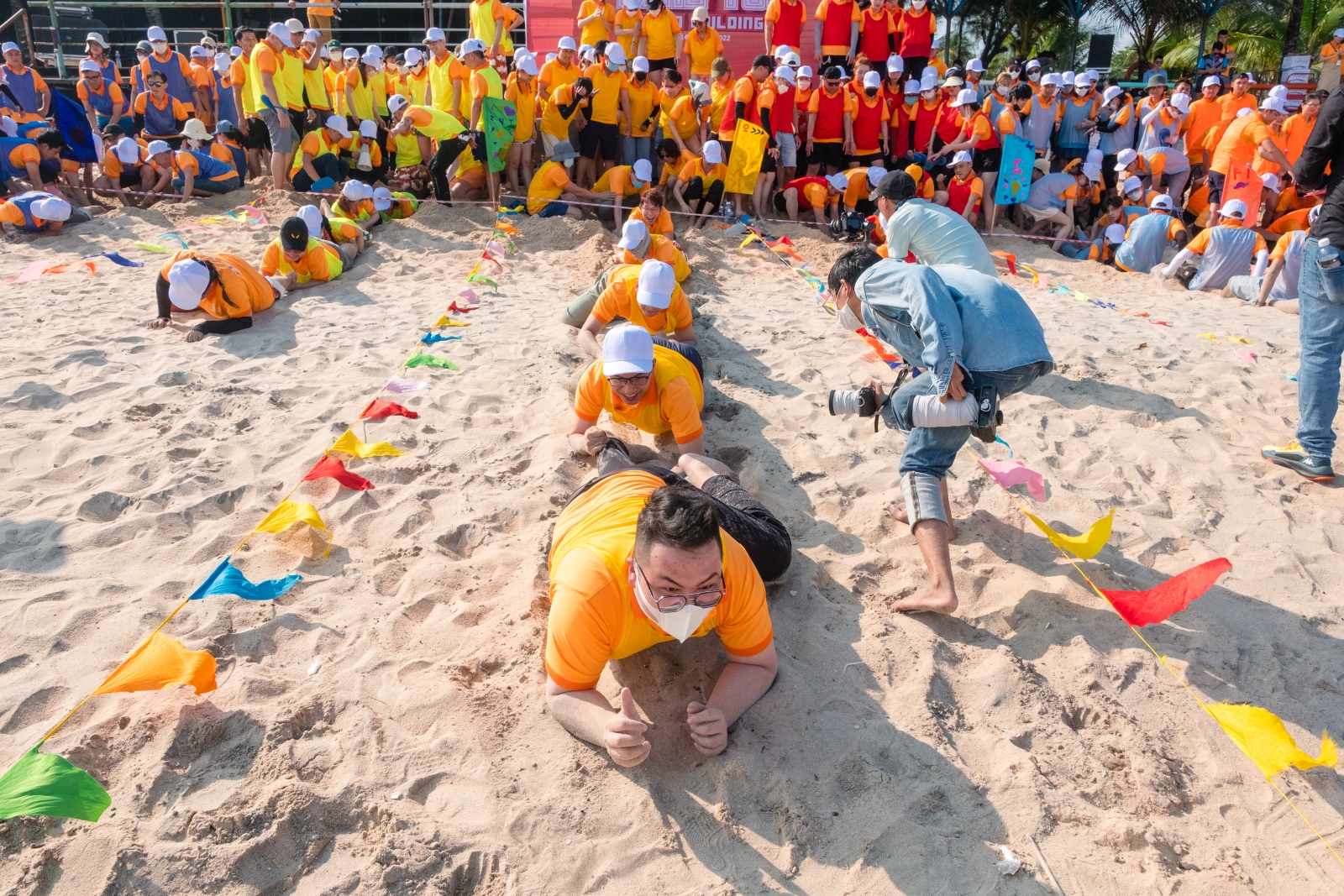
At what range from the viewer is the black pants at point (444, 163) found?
866 centimetres

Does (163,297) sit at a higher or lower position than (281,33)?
lower

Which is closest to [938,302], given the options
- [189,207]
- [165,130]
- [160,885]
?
[160,885]

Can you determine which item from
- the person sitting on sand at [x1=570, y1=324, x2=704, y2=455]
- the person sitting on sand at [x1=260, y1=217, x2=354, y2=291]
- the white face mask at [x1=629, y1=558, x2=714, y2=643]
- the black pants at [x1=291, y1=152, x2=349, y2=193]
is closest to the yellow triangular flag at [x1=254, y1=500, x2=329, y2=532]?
the person sitting on sand at [x1=570, y1=324, x2=704, y2=455]

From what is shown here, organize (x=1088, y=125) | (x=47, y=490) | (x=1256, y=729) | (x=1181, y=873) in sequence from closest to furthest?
(x=1181, y=873) < (x=1256, y=729) < (x=47, y=490) < (x=1088, y=125)

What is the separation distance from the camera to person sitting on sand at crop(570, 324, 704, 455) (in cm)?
347

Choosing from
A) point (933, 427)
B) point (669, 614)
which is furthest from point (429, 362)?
point (669, 614)

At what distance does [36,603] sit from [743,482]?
8.68 feet

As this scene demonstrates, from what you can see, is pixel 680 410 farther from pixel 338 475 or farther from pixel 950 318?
pixel 338 475

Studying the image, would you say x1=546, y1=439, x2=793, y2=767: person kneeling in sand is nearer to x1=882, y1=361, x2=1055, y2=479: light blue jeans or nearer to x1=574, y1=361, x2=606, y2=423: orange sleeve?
x1=882, y1=361, x2=1055, y2=479: light blue jeans

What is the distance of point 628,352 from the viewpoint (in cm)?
347

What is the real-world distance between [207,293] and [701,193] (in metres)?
4.89

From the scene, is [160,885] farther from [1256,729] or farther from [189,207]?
[189,207]

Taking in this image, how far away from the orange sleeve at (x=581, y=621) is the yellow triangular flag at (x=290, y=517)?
4.53ft

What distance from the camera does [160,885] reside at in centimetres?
190
